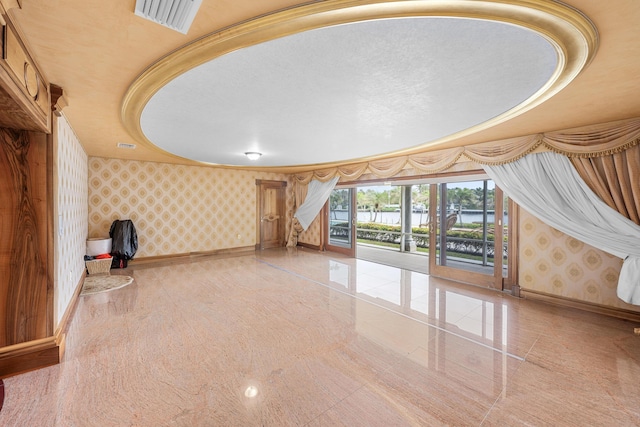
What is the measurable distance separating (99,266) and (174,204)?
1.99 m

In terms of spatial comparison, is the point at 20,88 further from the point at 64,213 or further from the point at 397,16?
the point at 397,16

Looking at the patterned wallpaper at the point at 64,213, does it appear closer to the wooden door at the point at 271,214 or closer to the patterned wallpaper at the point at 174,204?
the patterned wallpaper at the point at 174,204

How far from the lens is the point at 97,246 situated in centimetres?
501

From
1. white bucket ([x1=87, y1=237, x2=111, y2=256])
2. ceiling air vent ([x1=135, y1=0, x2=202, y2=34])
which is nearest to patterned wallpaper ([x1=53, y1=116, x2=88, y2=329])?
white bucket ([x1=87, y1=237, x2=111, y2=256])

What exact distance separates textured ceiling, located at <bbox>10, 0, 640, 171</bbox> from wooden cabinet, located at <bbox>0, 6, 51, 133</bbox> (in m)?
0.08

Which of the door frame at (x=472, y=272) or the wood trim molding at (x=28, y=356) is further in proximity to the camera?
the door frame at (x=472, y=272)

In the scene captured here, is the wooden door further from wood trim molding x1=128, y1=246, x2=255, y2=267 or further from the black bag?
the black bag

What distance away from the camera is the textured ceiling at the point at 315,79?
139 centimetres

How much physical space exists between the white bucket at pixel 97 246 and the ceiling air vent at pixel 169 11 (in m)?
5.19

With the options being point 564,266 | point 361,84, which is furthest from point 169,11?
point 564,266

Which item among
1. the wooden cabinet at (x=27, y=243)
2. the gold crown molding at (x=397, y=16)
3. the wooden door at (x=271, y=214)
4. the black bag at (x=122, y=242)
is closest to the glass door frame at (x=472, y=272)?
the gold crown molding at (x=397, y=16)

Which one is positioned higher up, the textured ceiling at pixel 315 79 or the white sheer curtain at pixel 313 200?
the textured ceiling at pixel 315 79

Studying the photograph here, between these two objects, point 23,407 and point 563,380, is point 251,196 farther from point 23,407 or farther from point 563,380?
point 563,380

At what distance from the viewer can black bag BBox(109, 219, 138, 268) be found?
5.31 m
